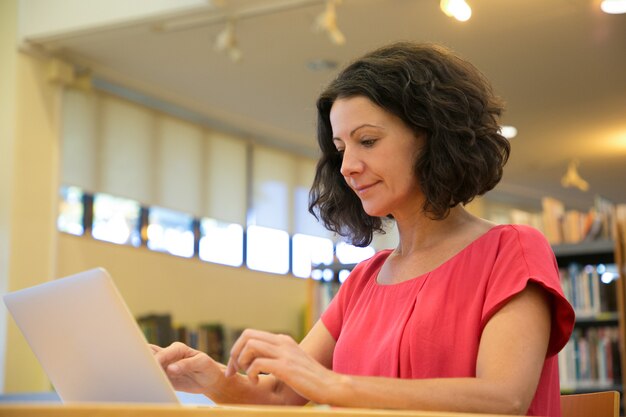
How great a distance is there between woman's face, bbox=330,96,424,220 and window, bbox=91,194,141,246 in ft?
14.4

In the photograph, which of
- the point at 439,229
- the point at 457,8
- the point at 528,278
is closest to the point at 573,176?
the point at 457,8

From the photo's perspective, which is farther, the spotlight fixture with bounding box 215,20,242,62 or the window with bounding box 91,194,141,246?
the window with bounding box 91,194,141,246

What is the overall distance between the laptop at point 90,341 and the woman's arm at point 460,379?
0.13m

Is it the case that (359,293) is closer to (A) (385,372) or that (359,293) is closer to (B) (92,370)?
(A) (385,372)

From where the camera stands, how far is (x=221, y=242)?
267 inches

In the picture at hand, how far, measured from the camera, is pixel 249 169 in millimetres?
6988

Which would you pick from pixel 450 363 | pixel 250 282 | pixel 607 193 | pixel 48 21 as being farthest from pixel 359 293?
pixel 607 193

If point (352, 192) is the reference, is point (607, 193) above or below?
above

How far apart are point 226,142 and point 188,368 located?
5442 millimetres

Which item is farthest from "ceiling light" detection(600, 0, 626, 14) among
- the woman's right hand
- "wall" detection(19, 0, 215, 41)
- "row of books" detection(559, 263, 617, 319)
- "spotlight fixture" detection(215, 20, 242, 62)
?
the woman's right hand

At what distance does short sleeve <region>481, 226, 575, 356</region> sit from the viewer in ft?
4.47

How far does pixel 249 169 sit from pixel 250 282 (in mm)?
878

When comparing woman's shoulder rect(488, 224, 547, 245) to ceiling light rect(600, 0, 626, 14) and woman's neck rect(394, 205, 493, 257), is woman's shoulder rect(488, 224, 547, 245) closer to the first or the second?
woman's neck rect(394, 205, 493, 257)

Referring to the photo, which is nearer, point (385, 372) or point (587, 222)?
point (385, 372)
